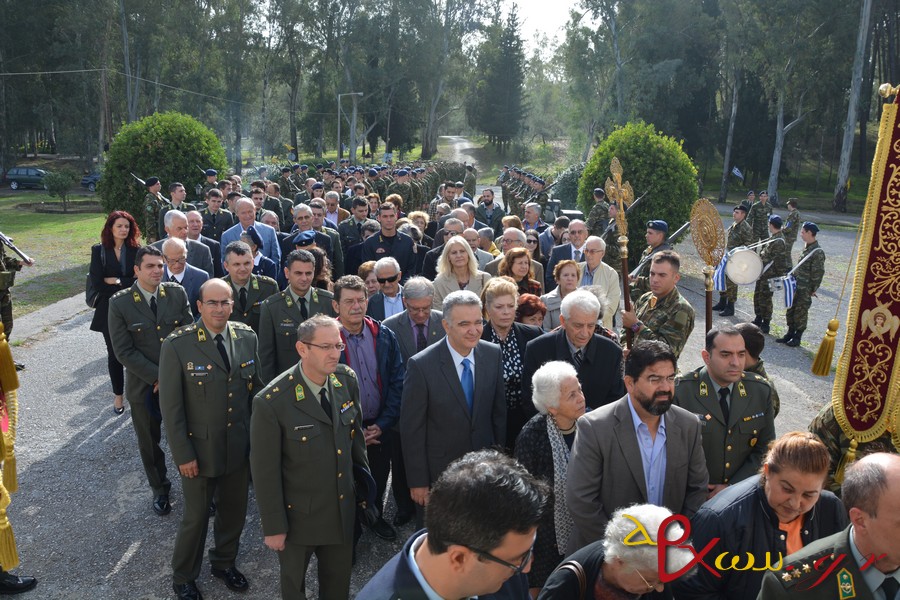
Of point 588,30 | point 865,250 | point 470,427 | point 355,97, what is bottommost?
point 470,427

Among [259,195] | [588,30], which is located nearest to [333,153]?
[588,30]

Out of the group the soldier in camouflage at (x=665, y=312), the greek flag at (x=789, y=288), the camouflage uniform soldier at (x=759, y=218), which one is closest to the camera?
the soldier in camouflage at (x=665, y=312)

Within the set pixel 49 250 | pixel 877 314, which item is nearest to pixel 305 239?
pixel 877 314

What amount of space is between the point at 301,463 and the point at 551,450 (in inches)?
53.7

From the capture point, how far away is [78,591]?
14.8 feet

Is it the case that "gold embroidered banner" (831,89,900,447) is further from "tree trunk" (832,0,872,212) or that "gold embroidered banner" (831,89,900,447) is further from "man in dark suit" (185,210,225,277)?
"tree trunk" (832,0,872,212)

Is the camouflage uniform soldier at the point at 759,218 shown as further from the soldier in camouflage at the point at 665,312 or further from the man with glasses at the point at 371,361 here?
the man with glasses at the point at 371,361

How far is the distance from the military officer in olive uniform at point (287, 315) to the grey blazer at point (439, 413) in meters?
1.67

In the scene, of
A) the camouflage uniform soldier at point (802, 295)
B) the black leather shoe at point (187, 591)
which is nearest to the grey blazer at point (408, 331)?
the black leather shoe at point (187, 591)

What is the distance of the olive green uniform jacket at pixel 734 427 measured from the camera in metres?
4.04

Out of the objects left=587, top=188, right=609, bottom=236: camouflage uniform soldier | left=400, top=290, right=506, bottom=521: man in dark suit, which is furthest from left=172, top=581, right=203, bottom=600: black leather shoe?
left=587, top=188, right=609, bottom=236: camouflage uniform soldier

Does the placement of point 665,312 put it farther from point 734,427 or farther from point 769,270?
point 769,270

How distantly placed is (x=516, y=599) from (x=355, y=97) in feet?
168

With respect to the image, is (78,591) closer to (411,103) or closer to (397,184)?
(397,184)
